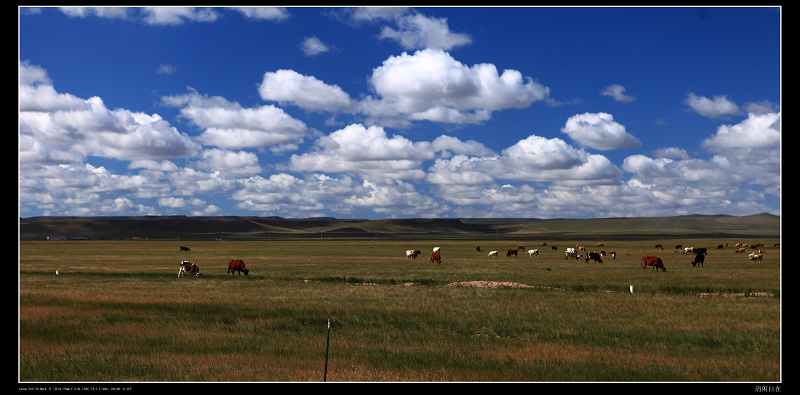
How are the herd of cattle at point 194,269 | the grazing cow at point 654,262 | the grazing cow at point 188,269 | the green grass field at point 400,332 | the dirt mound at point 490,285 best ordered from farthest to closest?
1. the grazing cow at point 654,262
2. the herd of cattle at point 194,269
3. the grazing cow at point 188,269
4. the dirt mound at point 490,285
5. the green grass field at point 400,332

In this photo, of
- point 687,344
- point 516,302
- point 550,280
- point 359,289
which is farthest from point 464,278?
point 687,344

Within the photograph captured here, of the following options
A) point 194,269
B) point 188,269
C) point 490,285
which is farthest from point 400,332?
point 188,269

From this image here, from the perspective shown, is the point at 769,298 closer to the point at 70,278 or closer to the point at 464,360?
the point at 464,360

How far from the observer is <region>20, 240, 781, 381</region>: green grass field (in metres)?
17.4

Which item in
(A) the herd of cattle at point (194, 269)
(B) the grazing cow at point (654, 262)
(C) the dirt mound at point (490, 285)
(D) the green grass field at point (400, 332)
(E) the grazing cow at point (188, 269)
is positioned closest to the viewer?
(D) the green grass field at point (400, 332)

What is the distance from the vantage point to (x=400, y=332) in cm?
2372

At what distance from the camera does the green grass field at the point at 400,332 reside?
17391 millimetres

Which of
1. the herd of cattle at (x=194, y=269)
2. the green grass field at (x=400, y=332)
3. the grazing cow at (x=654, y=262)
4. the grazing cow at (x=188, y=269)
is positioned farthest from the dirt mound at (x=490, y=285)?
the grazing cow at (x=188, y=269)

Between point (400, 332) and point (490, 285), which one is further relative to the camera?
point (490, 285)

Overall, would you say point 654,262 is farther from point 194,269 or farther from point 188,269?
point 188,269

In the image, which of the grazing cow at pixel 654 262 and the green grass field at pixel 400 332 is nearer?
the green grass field at pixel 400 332

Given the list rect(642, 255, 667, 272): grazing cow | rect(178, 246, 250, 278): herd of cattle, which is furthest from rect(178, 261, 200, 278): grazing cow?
rect(642, 255, 667, 272): grazing cow

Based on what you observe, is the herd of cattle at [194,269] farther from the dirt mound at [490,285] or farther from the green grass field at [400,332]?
the dirt mound at [490,285]

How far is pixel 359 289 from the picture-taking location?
3875 cm
